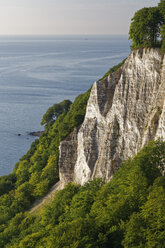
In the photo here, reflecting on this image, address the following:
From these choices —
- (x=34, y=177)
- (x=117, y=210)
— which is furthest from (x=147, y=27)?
(x=34, y=177)

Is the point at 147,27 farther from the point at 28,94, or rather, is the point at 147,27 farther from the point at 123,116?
the point at 28,94

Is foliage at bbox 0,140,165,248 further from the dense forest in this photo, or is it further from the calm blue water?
the calm blue water

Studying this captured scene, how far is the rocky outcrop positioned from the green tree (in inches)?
58.3

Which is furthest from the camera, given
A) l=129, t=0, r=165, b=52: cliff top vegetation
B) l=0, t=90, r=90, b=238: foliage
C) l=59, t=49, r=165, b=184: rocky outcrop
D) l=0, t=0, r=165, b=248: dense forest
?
l=0, t=90, r=90, b=238: foliage

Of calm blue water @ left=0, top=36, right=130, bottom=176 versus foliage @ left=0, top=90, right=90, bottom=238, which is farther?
calm blue water @ left=0, top=36, right=130, bottom=176

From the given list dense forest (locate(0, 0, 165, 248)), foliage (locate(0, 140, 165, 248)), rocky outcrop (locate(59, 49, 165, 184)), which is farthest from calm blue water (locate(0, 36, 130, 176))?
foliage (locate(0, 140, 165, 248))

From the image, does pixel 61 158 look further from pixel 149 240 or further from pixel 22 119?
pixel 22 119

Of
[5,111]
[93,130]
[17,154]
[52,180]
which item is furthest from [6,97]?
[93,130]

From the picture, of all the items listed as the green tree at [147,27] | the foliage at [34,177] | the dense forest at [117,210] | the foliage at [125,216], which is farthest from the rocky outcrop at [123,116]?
the foliage at [34,177]

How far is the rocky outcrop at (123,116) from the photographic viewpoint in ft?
110

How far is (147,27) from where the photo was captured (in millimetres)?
37812

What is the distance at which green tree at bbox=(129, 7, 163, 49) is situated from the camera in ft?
121

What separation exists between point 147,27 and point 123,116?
11.1 metres

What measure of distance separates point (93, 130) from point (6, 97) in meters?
93.8
